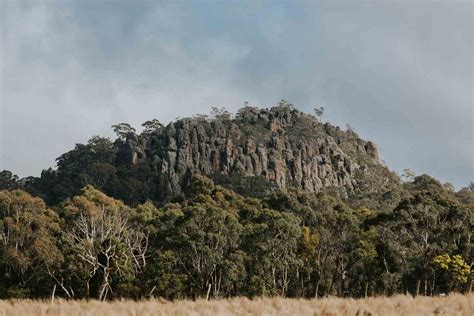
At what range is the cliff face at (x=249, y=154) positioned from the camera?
387ft

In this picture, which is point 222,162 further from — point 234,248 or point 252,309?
point 252,309

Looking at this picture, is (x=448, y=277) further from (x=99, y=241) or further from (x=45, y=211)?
(x=45, y=211)

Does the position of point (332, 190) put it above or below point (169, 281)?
above

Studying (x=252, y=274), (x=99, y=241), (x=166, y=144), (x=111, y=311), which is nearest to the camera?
(x=111, y=311)

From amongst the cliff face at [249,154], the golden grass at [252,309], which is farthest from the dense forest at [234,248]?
the cliff face at [249,154]

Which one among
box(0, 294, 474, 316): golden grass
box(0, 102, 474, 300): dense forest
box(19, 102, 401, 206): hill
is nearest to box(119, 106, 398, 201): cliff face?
box(19, 102, 401, 206): hill

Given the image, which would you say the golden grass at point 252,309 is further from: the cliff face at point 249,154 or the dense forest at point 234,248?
the cliff face at point 249,154

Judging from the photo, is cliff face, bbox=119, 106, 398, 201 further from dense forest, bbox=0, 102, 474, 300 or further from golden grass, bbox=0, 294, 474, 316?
golden grass, bbox=0, 294, 474, 316

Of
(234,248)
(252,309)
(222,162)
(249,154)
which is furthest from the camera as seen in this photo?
(249,154)

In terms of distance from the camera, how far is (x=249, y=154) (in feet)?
413

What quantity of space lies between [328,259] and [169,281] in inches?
663

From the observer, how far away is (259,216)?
54.2m

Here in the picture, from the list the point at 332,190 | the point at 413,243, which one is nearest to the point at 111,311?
the point at 413,243

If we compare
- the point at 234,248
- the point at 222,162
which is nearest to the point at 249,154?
the point at 222,162
